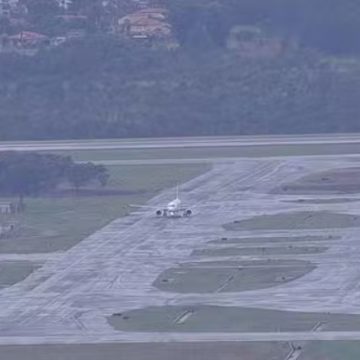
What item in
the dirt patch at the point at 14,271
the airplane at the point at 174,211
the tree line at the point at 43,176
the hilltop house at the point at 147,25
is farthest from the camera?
the hilltop house at the point at 147,25

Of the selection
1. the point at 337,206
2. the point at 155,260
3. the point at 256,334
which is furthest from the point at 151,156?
the point at 256,334

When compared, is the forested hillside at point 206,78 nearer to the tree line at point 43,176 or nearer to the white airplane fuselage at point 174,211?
the tree line at point 43,176

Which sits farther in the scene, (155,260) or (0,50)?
(0,50)

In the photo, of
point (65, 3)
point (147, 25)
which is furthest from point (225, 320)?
point (65, 3)

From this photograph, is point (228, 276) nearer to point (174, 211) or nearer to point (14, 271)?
point (14, 271)

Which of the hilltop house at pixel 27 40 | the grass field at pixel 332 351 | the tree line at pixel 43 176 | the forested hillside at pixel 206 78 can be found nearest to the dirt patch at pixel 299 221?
the tree line at pixel 43 176

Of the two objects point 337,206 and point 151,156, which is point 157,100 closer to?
point 151,156
